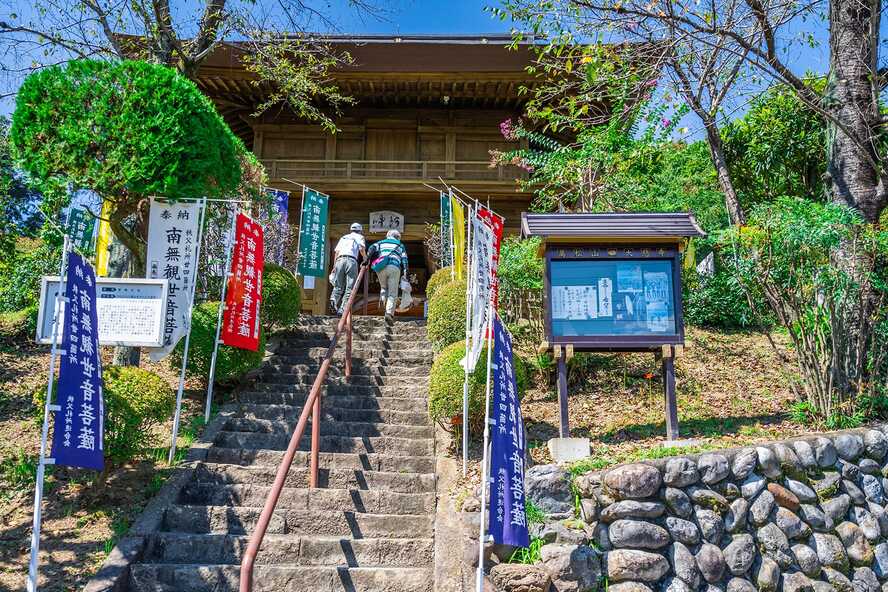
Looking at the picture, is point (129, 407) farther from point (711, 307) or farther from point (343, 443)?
point (711, 307)

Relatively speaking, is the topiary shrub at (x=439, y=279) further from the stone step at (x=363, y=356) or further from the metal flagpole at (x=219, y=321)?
the metal flagpole at (x=219, y=321)

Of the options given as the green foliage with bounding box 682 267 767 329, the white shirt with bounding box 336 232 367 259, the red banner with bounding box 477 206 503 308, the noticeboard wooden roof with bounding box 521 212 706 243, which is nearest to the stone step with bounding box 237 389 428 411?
the red banner with bounding box 477 206 503 308

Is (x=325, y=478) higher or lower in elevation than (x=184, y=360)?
lower

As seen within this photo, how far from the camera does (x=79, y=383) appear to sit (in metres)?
5.01

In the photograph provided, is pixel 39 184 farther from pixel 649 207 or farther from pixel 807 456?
pixel 649 207

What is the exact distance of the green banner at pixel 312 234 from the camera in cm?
1373

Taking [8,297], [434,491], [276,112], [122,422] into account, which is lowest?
[434,491]

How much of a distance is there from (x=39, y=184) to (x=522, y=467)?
17.8 feet

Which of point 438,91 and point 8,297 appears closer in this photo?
point 8,297

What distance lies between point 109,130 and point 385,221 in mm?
9522

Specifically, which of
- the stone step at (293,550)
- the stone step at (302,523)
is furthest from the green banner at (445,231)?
the stone step at (293,550)

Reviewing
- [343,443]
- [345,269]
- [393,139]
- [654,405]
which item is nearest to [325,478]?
[343,443]

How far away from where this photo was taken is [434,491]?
247 inches

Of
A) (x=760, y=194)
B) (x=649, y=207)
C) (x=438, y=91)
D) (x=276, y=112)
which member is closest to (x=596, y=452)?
(x=649, y=207)
